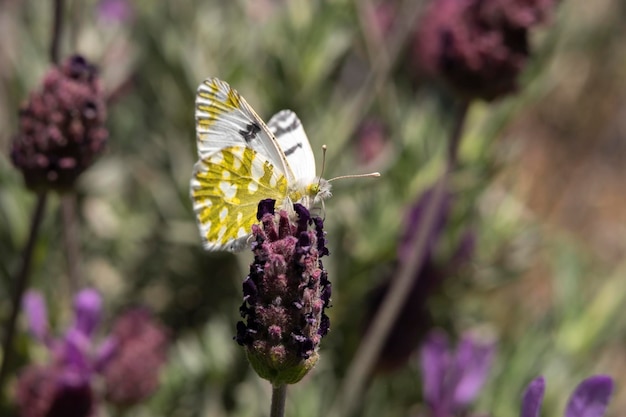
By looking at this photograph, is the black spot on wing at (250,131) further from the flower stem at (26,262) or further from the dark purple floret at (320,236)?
the flower stem at (26,262)

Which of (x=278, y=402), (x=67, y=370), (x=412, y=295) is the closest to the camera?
(x=278, y=402)

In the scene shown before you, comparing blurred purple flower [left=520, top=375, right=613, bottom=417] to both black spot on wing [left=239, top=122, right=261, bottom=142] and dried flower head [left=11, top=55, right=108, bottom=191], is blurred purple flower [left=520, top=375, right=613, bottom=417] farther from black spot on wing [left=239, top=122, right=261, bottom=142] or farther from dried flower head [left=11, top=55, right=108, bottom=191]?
dried flower head [left=11, top=55, right=108, bottom=191]

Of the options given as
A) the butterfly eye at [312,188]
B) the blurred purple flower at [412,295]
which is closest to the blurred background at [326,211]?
the blurred purple flower at [412,295]

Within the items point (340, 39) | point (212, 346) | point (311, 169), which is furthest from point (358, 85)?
point (311, 169)

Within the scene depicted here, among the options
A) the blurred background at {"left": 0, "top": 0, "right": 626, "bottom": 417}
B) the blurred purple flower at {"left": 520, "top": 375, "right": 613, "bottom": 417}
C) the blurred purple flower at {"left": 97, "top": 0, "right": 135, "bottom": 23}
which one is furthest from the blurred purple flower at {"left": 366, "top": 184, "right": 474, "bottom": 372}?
the blurred purple flower at {"left": 97, "top": 0, "right": 135, "bottom": 23}

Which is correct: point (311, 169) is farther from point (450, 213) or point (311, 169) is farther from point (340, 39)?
point (340, 39)

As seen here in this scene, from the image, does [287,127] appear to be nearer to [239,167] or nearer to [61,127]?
[239,167]

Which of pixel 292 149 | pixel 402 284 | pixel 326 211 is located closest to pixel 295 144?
pixel 292 149

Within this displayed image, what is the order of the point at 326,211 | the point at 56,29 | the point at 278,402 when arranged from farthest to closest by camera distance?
the point at 326,211 < the point at 56,29 < the point at 278,402
